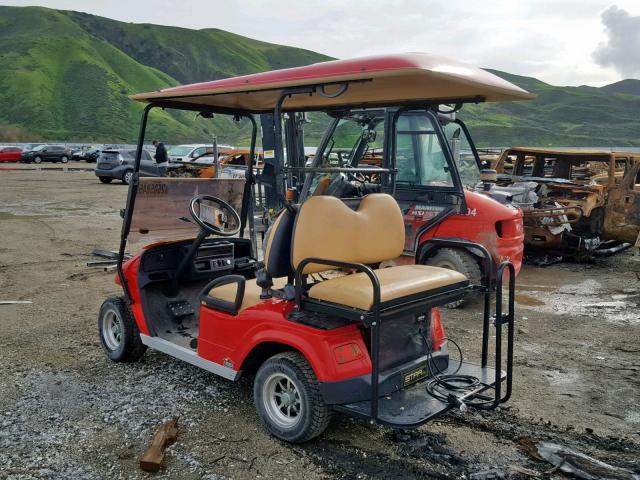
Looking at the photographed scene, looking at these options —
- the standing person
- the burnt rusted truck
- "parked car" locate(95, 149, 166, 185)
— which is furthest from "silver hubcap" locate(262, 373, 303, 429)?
"parked car" locate(95, 149, 166, 185)

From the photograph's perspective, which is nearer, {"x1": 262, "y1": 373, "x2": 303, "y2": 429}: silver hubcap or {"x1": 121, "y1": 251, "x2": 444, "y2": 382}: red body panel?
{"x1": 121, "y1": 251, "x2": 444, "y2": 382}: red body panel

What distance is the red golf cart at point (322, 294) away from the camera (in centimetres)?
324

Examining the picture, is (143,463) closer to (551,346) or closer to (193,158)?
(551,346)

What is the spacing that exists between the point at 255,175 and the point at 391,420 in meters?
2.63

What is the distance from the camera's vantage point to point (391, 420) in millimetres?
3166

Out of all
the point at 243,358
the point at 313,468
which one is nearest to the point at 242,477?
the point at 313,468

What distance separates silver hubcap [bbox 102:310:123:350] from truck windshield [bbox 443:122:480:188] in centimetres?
393

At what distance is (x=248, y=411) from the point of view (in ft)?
12.9

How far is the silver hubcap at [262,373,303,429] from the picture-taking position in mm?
3512

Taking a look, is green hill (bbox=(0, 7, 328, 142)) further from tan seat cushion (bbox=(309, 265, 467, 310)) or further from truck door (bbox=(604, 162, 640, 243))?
tan seat cushion (bbox=(309, 265, 467, 310))

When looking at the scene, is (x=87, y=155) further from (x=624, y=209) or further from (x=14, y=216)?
(x=624, y=209)

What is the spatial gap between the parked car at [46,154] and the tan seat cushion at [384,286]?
38.9 m

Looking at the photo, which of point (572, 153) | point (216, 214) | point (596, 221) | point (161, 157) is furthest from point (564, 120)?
point (216, 214)

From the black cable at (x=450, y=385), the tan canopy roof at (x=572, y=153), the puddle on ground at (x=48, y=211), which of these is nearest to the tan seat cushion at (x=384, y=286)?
the black cable at (x=450, y=385)
